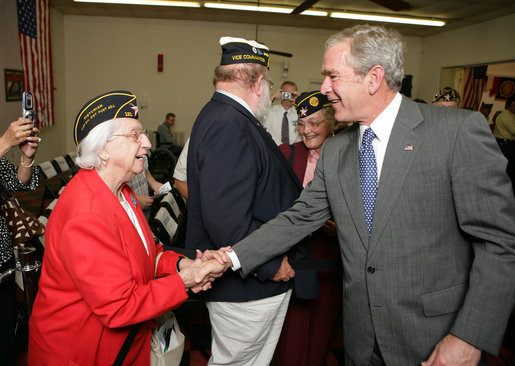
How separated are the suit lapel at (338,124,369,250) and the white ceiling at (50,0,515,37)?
6.46m

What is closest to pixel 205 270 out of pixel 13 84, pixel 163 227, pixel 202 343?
pixel 163 227

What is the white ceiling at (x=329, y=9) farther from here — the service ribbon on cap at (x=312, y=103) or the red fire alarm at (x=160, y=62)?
the service ribbon on cap at (x=312, y=103)

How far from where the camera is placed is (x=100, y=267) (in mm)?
1155

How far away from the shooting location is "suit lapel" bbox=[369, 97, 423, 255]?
1.17 m

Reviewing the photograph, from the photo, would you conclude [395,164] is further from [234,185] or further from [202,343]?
[202,343]

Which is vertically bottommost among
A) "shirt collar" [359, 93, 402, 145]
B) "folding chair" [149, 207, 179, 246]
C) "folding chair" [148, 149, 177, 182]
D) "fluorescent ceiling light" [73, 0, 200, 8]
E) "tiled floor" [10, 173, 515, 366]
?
"tiled floor" [10, 173, 515, 366]

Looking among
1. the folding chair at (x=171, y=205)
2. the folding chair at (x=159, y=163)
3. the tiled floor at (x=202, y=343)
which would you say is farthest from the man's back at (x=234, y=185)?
the folding chair at (x=159, y=163)

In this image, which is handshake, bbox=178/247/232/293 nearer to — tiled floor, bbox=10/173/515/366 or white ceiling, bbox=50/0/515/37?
tiled floor, bbox=10/173/515/366

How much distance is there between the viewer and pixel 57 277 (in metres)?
1.23

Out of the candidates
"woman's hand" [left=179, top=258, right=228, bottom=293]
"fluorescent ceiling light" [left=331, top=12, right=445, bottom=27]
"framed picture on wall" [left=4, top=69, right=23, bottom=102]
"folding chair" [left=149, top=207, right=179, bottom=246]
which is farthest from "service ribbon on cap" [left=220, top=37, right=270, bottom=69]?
"fluorescent ceiling light" [left=331, top=12, right=445, bottom=27]

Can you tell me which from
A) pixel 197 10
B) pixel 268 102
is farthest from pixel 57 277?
pixel 197 10

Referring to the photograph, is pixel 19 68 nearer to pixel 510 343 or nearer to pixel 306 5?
pixel 306 5

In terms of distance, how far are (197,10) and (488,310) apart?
9259 mm

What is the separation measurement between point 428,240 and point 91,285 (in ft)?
3.70
